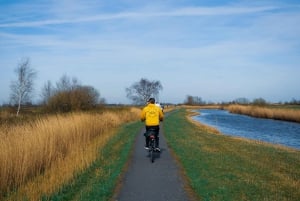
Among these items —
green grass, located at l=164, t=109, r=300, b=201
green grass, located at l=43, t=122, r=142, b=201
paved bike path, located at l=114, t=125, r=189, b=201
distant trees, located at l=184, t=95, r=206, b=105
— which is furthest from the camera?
distant trees, located at l=184, t=95, r=206, b=105

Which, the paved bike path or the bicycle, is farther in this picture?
the bicycle

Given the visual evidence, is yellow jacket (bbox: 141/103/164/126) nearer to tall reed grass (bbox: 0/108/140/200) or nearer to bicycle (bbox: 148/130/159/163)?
bicycle (bbox: 148/130/159/163)

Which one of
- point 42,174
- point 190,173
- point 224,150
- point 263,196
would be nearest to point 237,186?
point 263,196

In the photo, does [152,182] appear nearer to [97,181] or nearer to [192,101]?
[97,181]

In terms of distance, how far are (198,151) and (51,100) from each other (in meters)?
25.3

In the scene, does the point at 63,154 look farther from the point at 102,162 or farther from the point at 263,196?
the point at 263,196

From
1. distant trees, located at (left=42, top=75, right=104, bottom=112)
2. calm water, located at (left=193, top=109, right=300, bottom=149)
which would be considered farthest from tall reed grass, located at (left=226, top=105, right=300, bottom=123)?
distant trees, located at (left=42, top=75, right=104, bottom=112)

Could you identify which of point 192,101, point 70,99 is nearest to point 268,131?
point 70,99

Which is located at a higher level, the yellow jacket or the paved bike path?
the yellow jacket

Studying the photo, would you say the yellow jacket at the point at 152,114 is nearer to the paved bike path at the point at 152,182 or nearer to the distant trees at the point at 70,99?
the paved bike path at the point at 152,182

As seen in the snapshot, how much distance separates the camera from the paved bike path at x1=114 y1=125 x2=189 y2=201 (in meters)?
8.56

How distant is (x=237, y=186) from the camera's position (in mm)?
9789

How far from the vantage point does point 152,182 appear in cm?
1007

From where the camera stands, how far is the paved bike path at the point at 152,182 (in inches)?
337
